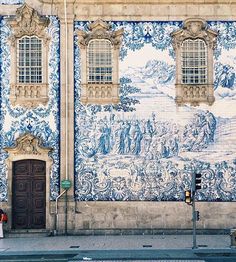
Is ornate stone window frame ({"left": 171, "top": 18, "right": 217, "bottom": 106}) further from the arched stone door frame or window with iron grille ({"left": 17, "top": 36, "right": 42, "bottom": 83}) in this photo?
the arched stone door frame

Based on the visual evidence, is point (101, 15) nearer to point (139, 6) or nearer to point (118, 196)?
point (139, 6)

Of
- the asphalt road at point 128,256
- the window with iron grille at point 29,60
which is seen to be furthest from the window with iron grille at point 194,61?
the asphalt road at point 128,256

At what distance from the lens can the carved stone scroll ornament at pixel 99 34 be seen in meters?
22.2

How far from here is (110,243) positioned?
1964 centimetres

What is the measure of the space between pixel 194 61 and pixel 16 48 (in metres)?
6.30

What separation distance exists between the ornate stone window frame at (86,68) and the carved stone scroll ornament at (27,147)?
2.16 meters

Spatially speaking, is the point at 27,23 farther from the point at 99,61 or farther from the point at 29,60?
the point at 99,61

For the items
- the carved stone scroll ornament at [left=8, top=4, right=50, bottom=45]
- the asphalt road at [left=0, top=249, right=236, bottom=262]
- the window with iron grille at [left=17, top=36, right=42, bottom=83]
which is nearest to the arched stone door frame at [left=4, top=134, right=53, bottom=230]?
the window with iron grille at [left=17, top=36, right=42, bottom=83]

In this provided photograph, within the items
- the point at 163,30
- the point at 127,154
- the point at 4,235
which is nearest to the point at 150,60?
the point at 163,30

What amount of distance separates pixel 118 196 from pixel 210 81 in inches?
203

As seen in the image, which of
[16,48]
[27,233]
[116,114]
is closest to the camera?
[27,233]

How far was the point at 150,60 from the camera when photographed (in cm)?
2241

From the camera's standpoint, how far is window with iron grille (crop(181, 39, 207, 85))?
22.3 meters

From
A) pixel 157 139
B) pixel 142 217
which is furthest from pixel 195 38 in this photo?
pixel 142 217
